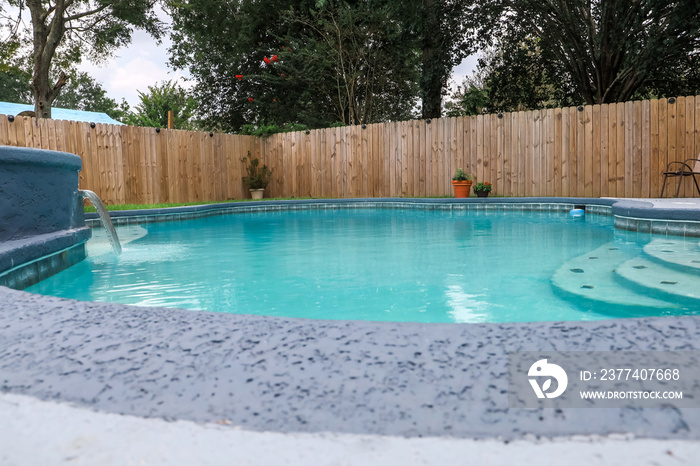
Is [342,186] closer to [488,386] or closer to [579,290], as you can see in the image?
[579,290]

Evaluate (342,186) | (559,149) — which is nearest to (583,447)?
(559,149)

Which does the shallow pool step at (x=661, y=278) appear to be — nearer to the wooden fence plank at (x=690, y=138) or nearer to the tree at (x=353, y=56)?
the wooden fence plank at (x=690, y=138)

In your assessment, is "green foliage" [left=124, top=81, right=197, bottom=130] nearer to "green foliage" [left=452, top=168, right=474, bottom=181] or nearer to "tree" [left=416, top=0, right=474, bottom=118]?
"tree" [left=416, top=0, right=474, bottom=118]

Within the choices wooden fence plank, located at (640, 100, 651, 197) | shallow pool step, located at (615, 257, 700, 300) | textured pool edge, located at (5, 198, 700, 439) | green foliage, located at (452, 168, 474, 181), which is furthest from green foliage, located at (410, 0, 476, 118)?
textured pool edge, located at (5, 198, 700, 439)

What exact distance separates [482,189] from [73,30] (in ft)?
40.9

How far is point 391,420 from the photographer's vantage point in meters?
0.75

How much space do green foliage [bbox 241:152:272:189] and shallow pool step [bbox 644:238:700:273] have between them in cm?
958

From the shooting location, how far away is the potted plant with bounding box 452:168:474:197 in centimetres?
981

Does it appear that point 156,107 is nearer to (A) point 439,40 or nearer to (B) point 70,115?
(B) point 70,115

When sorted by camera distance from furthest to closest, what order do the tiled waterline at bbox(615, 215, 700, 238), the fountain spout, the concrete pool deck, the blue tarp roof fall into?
the blue tarp roof < the tiled waterline at bbox(615, 215, 700, 238) < the fountain spout < the concrete pool deck

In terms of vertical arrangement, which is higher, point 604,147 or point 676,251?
point 604,147

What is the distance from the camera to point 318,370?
878mm

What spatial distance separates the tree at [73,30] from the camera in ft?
40.2

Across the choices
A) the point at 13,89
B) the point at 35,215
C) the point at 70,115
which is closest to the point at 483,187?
the point at 35,215
